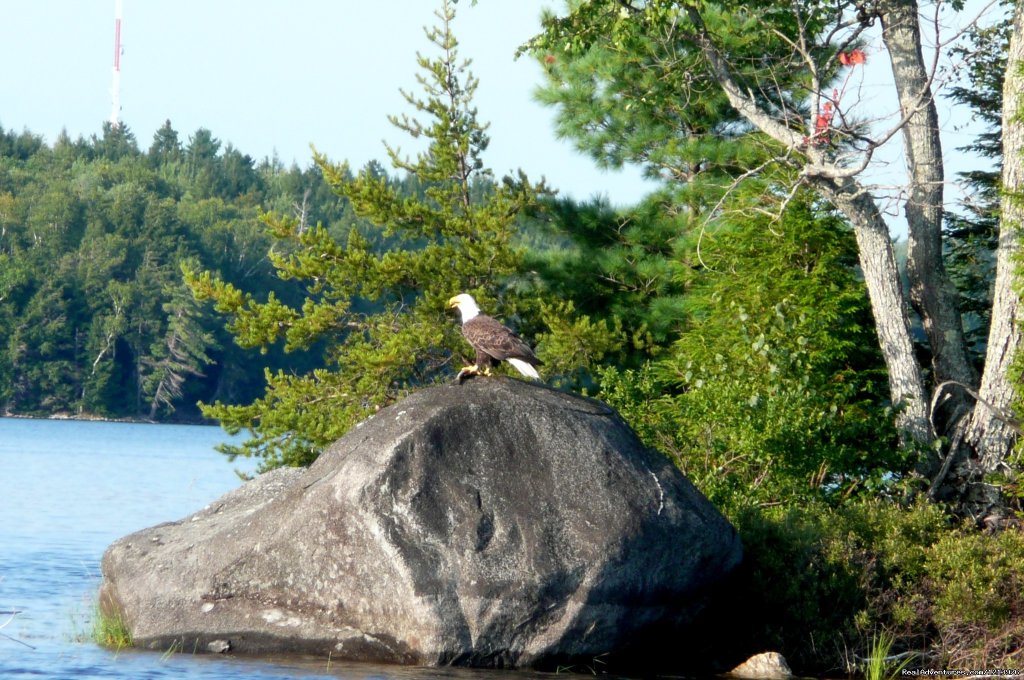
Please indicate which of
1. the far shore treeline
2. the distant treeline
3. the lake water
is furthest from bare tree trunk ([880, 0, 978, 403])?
the distant treeline

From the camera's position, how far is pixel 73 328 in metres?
82.4

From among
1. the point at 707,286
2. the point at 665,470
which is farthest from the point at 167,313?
the point at 665,470

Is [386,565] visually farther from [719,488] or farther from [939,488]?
[939,488]

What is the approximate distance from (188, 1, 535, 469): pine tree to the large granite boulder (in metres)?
7.38

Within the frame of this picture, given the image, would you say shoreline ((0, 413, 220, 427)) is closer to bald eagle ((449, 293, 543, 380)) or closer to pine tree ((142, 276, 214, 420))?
pine tree ((142, 276, 214, 420))

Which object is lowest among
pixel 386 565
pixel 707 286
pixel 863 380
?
pixel 386 565

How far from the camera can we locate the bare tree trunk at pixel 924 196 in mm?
17734

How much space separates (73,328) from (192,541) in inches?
2838

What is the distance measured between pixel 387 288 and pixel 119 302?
206 feet

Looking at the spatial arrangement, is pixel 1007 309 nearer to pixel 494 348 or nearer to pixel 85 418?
pixel 494 348

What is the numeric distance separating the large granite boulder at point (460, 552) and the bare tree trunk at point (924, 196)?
228 inches

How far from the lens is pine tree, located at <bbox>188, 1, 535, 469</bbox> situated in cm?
2144

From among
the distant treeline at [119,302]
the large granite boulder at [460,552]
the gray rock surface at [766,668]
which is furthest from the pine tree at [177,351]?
the gray rock surface at [766,668]

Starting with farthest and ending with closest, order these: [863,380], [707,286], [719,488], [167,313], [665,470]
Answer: [167,313]
[707,286]
[863,380]
[719,488]
[665,470]
